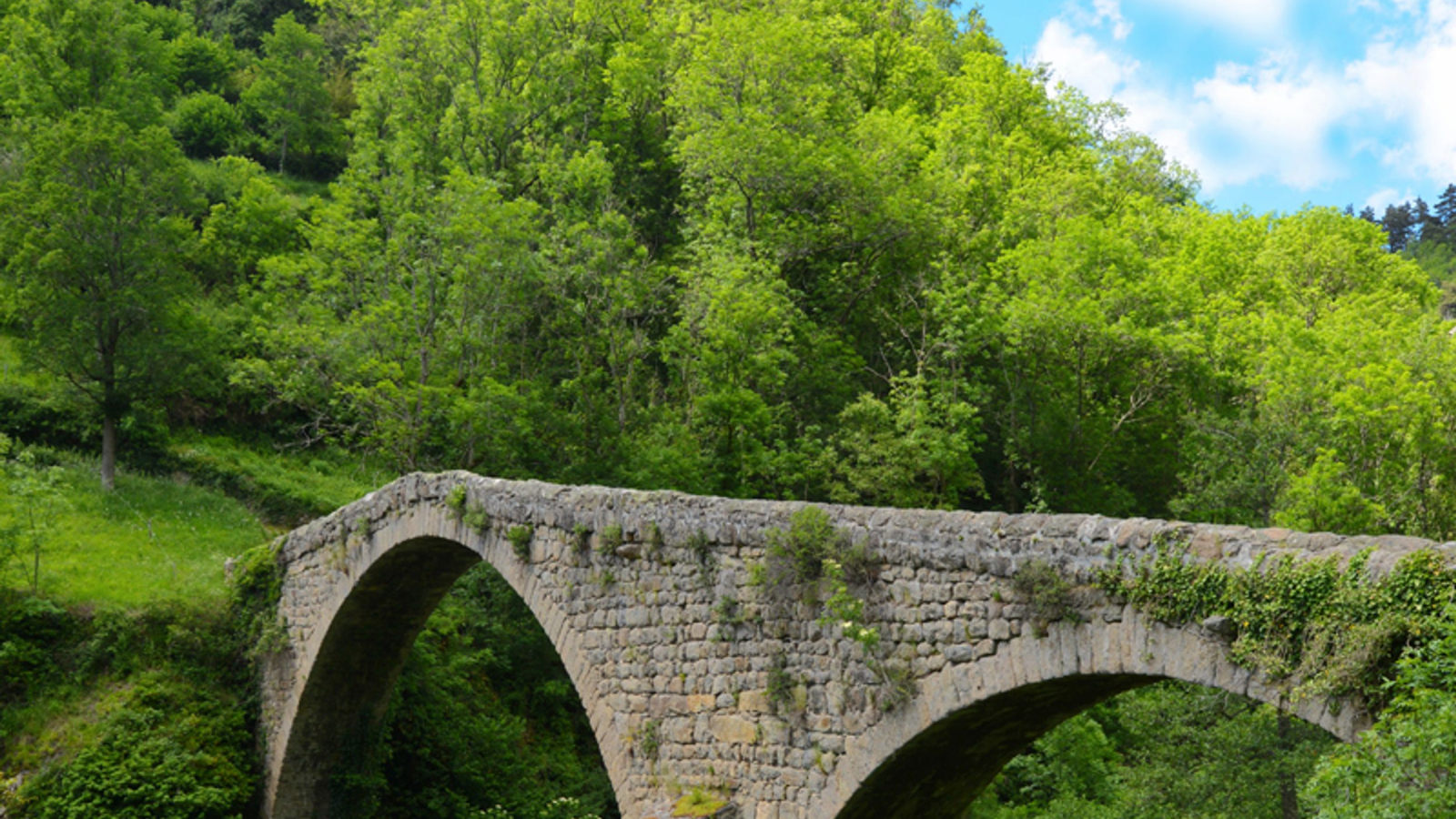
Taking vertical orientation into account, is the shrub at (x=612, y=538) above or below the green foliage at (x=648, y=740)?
above

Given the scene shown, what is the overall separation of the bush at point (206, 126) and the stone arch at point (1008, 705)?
121ft

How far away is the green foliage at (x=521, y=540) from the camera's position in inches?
432

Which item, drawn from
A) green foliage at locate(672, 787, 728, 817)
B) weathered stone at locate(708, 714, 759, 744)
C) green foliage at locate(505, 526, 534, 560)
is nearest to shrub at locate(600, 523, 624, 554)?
green foliage at locate(505, 526, 534, 560)

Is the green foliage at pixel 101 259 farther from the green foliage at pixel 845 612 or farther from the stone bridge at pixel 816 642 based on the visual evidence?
the green foliage at pixel 845 612

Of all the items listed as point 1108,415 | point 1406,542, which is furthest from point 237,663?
point 1108,415

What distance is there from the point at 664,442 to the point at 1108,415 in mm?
9813

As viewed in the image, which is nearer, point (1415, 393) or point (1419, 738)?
point (1419, 738)

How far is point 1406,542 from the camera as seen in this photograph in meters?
5.41

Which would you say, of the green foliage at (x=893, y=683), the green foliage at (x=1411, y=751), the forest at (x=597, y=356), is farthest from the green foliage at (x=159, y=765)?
Result: the green foliage at (x=1411, y=751)

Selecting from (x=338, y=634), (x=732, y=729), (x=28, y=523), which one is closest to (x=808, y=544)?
(x=732, y=729)

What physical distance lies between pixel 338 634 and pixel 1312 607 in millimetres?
12350

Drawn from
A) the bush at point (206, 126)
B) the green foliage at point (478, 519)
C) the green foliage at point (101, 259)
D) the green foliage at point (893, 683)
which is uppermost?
the bush at point (206, 126)

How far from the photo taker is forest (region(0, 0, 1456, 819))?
15.3 metres

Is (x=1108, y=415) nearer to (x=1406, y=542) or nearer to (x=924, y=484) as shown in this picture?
(x=924, y=484)
